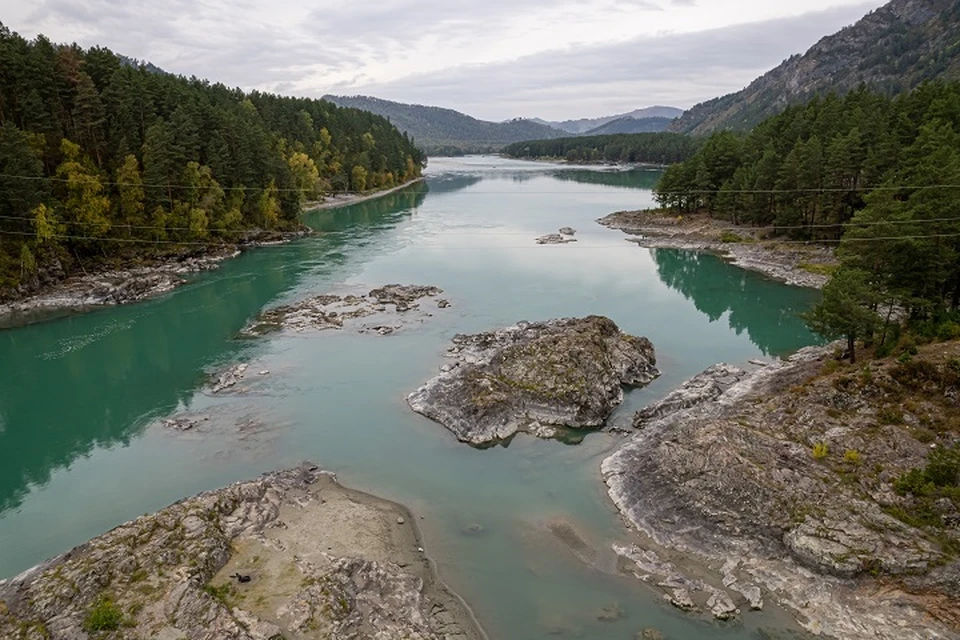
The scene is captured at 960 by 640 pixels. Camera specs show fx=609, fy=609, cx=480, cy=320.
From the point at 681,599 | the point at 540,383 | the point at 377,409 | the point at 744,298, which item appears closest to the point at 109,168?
the point at 377,409

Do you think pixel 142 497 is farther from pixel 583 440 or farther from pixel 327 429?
pixel 583 440

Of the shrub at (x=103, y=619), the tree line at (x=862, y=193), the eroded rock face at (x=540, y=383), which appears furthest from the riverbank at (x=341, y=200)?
the shrub at (x=103, y=619)

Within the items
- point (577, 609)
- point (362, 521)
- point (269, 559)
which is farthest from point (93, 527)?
point (577, 609)

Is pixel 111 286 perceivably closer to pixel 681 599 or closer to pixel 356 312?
pixel 356 312

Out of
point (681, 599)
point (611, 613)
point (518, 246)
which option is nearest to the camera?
point (611, 613)

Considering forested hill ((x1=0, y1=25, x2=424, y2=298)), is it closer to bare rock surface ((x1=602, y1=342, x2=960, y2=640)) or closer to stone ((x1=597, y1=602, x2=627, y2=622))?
bare rock surface ((x1=602, y1=342, x2=960, y2=640))

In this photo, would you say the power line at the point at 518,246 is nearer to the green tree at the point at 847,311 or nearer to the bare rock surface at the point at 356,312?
the green tree at the point at 847,311
